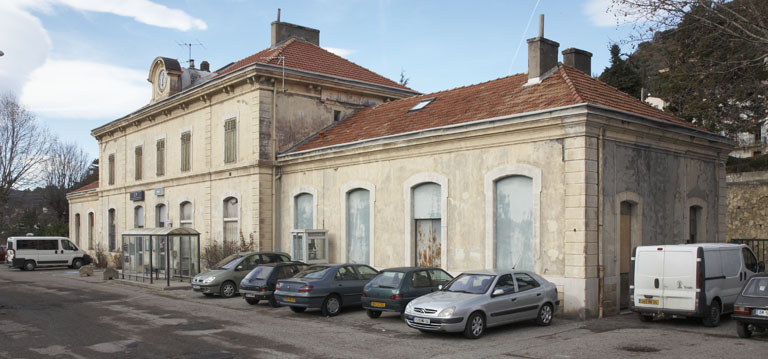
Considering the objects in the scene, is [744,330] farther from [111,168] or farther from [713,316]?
[111,168]

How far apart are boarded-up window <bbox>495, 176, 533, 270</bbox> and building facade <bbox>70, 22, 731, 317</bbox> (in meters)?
0.04

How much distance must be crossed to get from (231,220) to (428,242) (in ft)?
36.2

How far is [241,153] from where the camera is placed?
2630cm

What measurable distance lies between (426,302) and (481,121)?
6.08 meters

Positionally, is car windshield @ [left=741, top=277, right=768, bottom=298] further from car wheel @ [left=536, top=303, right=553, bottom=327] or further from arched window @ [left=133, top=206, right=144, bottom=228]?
arched window @ [left=133, top=206, right=144, bottom=228]

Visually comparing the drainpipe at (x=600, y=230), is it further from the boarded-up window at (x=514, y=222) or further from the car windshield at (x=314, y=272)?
the car windshield at (x=314, y=272)

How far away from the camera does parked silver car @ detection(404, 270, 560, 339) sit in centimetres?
1256

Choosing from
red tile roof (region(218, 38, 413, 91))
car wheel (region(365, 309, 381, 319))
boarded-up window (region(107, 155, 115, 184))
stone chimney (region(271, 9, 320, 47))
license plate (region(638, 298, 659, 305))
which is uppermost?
stone chimney (region(271, 9, 320, 47))

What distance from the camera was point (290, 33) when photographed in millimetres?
31359

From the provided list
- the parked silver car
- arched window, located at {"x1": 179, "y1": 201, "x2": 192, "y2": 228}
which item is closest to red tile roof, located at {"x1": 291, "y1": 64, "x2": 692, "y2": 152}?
the parked silver car

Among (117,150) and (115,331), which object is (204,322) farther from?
(117,150)

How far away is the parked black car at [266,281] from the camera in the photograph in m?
18.1

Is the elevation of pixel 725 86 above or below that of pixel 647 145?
above

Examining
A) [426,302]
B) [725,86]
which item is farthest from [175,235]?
[725,86]
